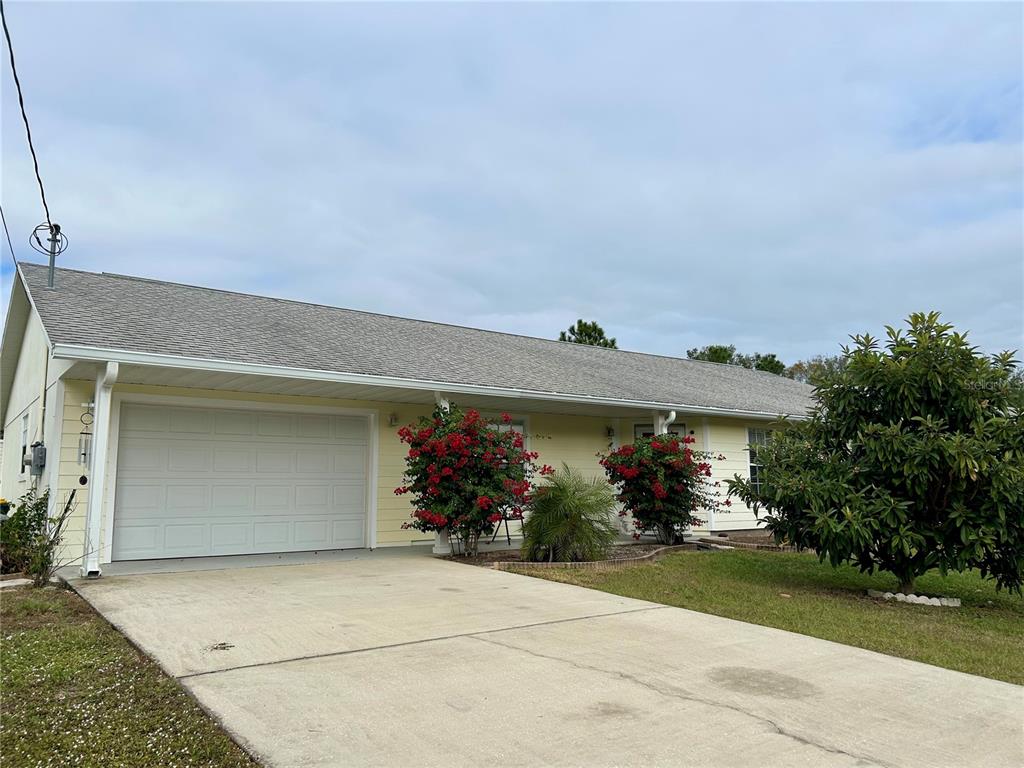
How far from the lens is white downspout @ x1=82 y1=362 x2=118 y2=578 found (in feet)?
24.6

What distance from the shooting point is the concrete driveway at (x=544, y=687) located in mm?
3188

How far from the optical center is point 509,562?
9320 millimetres

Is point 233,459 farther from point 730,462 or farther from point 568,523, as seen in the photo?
point 730,462

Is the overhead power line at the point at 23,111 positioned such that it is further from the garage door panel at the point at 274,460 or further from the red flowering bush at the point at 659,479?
the red flowering bush at the point at 659,479

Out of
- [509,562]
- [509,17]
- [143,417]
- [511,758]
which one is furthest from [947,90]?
[143,417]

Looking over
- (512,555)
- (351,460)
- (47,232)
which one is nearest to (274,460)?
(351,460)

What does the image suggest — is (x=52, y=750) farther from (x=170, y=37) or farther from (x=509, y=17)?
(x=509, y=17)

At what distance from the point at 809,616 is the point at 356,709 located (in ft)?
14.8

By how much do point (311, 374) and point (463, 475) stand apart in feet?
7.79

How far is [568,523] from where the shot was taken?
30.1 ft

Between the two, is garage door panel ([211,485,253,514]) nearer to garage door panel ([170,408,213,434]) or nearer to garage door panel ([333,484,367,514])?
garage door panel ([170,408,213,434])

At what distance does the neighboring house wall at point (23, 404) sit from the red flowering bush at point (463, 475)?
195 inches

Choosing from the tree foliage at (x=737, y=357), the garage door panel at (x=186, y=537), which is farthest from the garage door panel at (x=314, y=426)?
the tree foliage at (x=737, y=357)

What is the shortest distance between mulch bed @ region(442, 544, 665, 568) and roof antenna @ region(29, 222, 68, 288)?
6.97m
